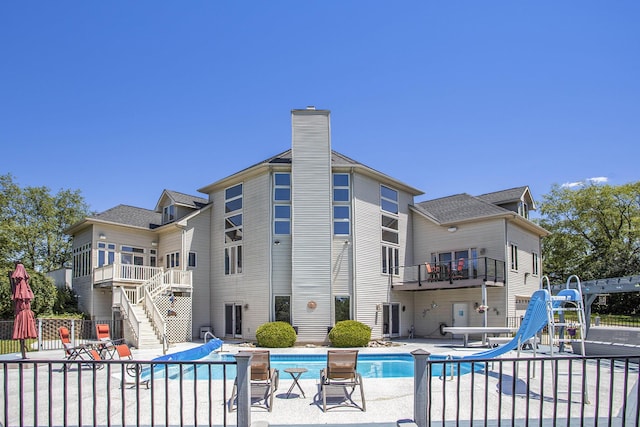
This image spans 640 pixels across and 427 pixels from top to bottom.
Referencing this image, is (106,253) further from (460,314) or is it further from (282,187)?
(460,314)

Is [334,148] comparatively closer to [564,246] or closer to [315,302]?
[315,302]

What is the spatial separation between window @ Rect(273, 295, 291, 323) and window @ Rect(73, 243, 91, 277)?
10.5m

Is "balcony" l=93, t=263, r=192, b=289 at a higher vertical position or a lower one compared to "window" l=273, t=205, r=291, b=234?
lower

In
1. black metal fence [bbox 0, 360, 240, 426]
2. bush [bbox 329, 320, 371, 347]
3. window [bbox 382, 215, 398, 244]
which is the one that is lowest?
bush [bbox 329, 320, 371, 347]

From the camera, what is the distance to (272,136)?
27.0m

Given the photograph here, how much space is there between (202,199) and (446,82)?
16.5 m

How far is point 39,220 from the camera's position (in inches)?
1519

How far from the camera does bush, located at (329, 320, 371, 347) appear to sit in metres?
19.6

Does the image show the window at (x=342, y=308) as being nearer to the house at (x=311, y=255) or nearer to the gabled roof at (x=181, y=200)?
the house at (x=311, y=255)

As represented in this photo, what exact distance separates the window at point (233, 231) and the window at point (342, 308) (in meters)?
5.01

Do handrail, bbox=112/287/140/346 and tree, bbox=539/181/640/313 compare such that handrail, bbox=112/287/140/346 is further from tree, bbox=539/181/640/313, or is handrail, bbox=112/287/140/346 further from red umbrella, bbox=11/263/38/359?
tree, bbox=539/181/640/313

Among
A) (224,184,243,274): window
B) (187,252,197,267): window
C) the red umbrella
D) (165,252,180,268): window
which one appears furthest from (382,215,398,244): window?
the red umbrella

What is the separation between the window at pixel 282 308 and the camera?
2155cm

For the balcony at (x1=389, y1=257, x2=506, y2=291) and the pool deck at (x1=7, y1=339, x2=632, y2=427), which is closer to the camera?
the pool deck at (x1=7, y1=339, x2=632, y2=427)
